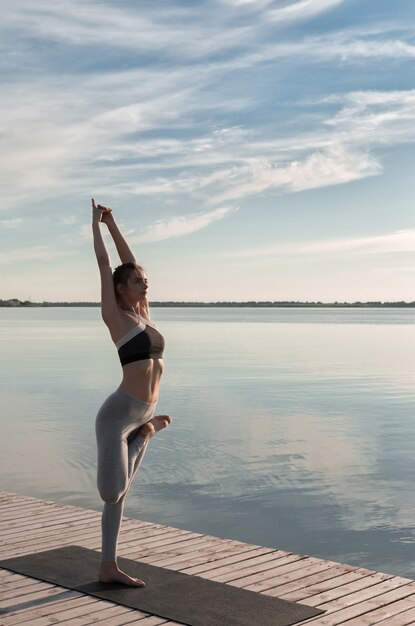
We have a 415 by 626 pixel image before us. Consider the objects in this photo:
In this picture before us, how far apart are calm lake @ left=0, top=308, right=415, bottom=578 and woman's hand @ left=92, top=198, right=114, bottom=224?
14.2ft

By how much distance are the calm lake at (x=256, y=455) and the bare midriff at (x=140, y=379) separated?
152 inches

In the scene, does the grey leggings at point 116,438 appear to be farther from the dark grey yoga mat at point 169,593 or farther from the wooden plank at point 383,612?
the wooden plank at point 383,612

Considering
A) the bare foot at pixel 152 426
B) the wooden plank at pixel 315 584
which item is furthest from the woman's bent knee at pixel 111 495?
the wooden plank at pixel 315 584

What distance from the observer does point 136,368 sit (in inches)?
204

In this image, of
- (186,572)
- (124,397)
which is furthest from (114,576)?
(124,397)

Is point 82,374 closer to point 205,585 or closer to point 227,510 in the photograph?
point 227,510

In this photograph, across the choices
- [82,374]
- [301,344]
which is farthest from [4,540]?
[301,344]

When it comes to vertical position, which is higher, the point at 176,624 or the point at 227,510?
the point at 176,624

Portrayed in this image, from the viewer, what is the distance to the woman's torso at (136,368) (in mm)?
5180

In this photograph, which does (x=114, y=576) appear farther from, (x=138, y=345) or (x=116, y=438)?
(x=138, y=345)

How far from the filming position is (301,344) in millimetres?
45625

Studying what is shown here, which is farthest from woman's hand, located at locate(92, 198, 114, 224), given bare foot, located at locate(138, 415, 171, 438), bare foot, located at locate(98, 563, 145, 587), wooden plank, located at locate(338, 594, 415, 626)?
wooden plank, located at locate(338, 594, 415, 626)

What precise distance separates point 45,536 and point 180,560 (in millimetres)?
1299

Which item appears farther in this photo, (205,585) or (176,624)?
(205,585)
